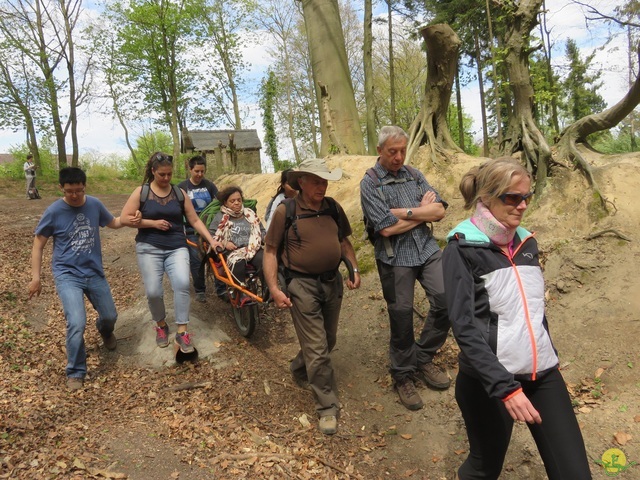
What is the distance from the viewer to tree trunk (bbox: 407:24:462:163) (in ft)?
22.9

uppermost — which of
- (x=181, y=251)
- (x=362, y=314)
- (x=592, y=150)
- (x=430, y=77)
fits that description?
(x=430, y=77)

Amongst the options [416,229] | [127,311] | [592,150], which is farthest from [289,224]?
[592,150]

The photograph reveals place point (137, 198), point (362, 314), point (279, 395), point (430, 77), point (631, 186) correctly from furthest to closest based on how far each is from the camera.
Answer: point (430, 77)
point (362, 314)
point (631, 186)
point (137, 198)
point (279, 395)

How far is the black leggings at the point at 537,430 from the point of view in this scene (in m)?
1.95

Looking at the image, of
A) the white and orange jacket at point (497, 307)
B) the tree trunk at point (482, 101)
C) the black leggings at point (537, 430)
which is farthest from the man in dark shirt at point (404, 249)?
the tree trunk at point (482, 101)

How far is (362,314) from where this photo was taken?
5746 millimetres

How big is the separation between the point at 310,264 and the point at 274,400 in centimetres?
138

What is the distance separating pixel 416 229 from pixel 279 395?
6.49ft

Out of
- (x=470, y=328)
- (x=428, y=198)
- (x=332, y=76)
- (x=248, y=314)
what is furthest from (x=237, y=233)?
(x=332, y=76)

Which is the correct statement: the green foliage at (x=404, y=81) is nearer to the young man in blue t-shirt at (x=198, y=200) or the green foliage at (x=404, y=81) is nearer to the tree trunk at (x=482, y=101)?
the tree trunk at (x=482, y=101)

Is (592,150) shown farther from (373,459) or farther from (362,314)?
(373,459)

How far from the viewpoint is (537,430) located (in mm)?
2025

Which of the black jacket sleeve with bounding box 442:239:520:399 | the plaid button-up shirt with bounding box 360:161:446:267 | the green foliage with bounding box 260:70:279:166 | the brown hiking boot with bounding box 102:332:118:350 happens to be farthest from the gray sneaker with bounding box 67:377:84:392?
the green foliage with bounding box 260:70:279:166

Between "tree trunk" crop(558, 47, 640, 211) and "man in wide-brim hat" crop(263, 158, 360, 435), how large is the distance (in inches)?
135
